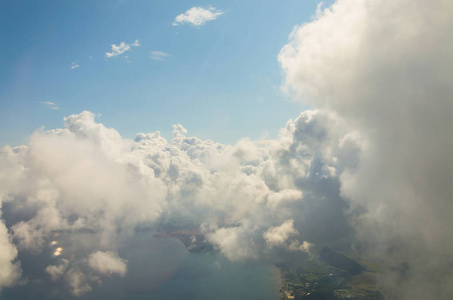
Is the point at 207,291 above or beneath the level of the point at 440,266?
beneath

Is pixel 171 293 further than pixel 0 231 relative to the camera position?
Yes

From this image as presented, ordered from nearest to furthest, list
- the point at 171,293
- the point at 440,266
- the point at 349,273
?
the point at 440,266 → the point at 171,293 → the point at 349,273

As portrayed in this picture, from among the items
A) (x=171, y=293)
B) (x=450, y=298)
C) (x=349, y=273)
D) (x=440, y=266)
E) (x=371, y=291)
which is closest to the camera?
(x=450, y=298)

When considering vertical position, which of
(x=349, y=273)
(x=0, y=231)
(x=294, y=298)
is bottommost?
(x=294, y=298)

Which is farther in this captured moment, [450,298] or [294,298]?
[294,298]

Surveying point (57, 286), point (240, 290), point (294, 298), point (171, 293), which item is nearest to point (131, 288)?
point (171, 293)

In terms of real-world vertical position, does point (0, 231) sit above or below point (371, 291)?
above

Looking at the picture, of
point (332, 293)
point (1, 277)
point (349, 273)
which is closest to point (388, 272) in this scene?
point (349, 273)

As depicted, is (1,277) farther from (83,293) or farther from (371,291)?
(371,291)

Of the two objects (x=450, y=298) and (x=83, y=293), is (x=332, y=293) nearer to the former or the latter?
(x=450, y=298)
